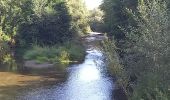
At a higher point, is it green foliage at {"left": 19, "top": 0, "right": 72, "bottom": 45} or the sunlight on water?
green foliage at {"left": 19, "top": 0, "right": 72, "bottom": 45}

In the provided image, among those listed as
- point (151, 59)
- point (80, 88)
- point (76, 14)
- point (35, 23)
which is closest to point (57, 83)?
point (80, 88)

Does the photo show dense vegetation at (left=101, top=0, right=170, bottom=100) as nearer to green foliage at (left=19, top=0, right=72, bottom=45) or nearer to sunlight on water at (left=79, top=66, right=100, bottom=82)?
sunlight on water at (left=79, top=66, right=100, bottom=82)

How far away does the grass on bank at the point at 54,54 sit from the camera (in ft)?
166

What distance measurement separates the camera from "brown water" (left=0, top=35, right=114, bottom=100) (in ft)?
99.4

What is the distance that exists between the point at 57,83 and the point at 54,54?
647 inches

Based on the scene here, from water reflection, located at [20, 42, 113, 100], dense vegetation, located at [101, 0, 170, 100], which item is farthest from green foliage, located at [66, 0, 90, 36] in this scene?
dense vegetation, located at [101, 0, 170, 100]

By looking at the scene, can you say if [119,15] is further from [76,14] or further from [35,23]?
[76,14]

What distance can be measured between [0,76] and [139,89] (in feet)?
72.7

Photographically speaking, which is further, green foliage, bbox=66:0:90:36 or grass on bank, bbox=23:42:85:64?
green foliage, bbox=66:0:90:36

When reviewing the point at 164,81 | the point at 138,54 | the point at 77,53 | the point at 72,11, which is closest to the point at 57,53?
the point at 77,53

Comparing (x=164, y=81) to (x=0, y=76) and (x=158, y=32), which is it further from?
(x=0, y=76)

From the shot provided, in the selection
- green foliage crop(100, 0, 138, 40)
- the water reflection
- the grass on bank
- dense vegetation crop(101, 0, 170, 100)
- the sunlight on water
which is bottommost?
the water reflection

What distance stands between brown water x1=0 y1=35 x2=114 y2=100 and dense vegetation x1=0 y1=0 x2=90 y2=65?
39.1 feet

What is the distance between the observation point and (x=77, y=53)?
54938 millimetres
